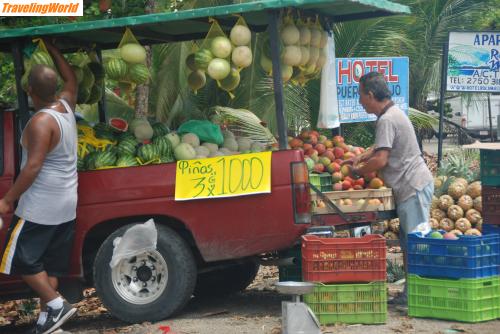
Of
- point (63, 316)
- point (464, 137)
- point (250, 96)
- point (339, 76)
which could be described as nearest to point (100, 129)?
point (63, 316)

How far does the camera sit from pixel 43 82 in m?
6.93

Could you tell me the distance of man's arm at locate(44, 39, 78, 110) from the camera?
24.6ft

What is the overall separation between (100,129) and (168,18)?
132 centimetres

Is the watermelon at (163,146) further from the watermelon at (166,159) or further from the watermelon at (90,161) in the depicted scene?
the watermelon at (90,161)

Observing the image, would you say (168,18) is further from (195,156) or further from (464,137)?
(464,137)

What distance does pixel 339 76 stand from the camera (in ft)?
37.5

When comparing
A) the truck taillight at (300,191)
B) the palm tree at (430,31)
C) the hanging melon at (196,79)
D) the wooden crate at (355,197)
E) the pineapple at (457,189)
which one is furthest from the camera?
the palm tree at (430,31)

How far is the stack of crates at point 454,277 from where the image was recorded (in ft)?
23.5

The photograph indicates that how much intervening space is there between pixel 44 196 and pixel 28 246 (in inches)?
15.9

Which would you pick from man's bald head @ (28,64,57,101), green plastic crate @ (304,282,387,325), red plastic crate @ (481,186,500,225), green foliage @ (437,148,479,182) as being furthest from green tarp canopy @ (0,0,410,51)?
green foliage @ (437,148,479,182)

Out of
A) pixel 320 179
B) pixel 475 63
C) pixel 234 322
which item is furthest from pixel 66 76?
pixel 475 63

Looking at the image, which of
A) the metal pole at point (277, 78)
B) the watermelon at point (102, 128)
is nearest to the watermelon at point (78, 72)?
the watermelon at point (102, 128)

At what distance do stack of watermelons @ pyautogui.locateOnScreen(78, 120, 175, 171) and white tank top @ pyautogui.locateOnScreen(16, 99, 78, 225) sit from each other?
1.89 ft

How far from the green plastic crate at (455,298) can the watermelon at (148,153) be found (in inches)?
92.7
